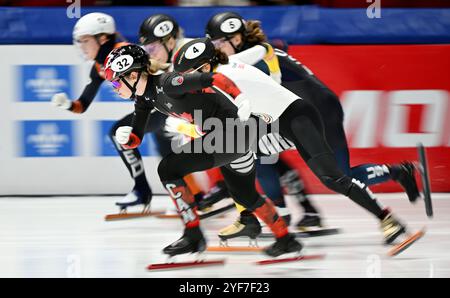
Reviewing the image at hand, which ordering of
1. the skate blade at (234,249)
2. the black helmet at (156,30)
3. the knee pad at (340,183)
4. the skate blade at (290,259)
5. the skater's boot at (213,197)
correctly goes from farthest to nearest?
the skater's boot at (213,197) → the black helmet at (156,30) → the skate blade at (234,249) → the knee pad at (340,183) → the skate blade at (290,259)

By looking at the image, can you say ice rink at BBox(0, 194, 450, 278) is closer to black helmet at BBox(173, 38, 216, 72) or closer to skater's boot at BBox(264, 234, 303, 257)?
skater's boot at BBox(264, 234, 303, 257)

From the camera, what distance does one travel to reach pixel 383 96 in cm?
741

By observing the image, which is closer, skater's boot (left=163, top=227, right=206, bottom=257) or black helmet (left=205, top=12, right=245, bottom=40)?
skater's boot (left=163, top=227, right=206, bottom=257)

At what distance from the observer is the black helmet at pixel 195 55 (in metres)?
5.04

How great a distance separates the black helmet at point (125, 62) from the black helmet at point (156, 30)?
140cm

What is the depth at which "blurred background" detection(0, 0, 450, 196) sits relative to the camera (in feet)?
24.3

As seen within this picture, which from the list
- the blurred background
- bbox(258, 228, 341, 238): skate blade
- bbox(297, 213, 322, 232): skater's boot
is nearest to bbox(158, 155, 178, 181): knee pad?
bbox(258, 228, 341, 238): skate blade

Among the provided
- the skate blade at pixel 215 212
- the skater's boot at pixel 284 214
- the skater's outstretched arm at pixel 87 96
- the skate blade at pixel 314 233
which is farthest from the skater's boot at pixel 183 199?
the skater's outstretched arm at pixel 87 96

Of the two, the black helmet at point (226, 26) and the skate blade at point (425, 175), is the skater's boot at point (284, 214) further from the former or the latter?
the black helmet at point (226, 26)

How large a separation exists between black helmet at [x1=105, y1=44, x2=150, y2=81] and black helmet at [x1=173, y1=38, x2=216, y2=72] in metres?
0.20

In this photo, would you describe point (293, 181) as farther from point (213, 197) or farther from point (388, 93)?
point (388, 93)

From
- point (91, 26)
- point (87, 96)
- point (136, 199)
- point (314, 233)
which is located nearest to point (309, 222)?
point (314, 233)
